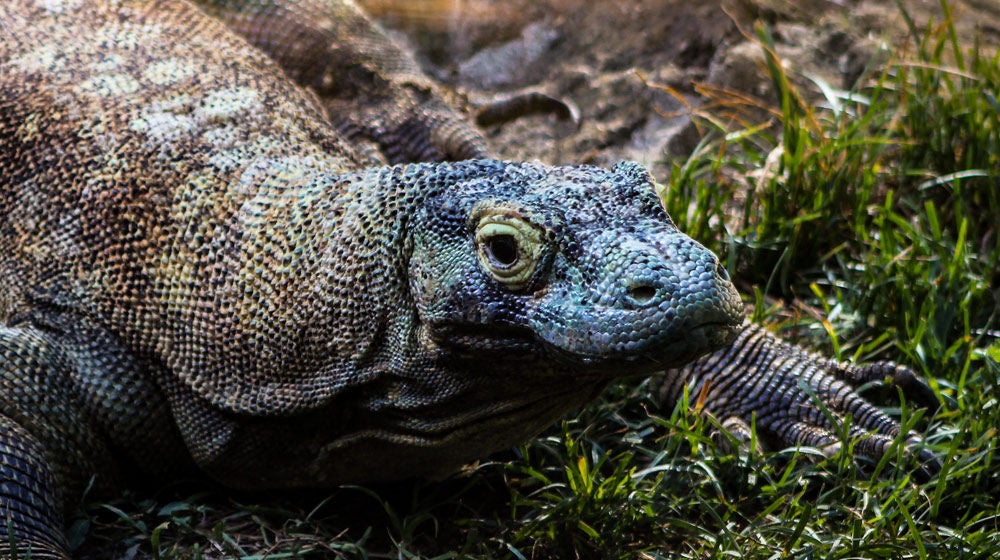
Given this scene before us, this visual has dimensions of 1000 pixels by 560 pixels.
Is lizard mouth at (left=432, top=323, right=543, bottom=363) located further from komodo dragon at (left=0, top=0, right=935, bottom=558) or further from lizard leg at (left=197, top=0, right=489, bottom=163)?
lizard leg at (left=197, top=0, right=489, bottom=163)

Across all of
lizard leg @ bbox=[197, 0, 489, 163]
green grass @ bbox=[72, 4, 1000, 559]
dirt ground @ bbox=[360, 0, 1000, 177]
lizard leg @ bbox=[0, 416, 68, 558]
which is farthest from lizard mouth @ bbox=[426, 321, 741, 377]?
dirt ground @ bbox=[360, 0, 1000, 177]

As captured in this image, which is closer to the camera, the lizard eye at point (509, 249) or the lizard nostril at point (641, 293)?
the lizard nostril at point (641, 293)

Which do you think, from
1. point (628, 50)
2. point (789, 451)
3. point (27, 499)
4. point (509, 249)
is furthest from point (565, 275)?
point (628, 50)

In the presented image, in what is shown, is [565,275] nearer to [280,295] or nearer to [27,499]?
[280,295]

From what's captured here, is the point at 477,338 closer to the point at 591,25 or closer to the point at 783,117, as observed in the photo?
the point at 783,117

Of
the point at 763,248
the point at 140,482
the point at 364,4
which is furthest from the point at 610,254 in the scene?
the point at 364,4

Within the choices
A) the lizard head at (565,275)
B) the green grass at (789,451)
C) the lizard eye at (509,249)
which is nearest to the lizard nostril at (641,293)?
the lizard head at (565,275)

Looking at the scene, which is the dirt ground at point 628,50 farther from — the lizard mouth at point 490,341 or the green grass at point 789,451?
the lizard mouth at point 490,341
